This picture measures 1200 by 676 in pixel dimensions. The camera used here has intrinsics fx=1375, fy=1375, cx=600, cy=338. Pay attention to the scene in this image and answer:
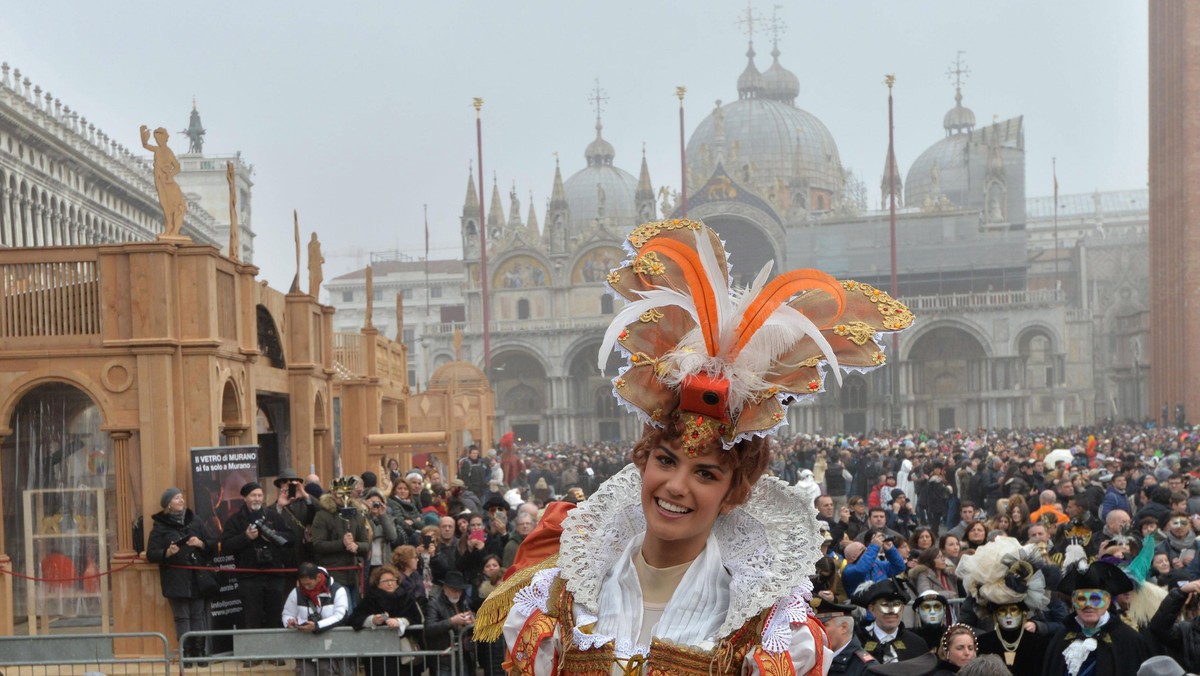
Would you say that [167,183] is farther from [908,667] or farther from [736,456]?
[736,456]

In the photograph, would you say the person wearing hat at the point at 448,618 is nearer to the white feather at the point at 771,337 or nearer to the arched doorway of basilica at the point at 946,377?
the white feather at the point at 771,337

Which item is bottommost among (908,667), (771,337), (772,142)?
(908,667)

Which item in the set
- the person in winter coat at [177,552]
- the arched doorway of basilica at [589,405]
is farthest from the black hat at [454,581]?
the arched doorway of basilica at [589,405]

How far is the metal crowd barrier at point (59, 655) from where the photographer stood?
311 inches

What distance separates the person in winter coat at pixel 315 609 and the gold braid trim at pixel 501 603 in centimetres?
478

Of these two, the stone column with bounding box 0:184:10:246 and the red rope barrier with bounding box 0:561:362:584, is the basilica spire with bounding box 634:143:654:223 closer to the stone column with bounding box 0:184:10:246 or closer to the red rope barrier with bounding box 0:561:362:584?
the stone column with bounding box 0:184:10:246

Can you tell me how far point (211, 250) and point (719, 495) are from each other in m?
8.26

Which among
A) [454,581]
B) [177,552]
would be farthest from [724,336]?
[177,552]

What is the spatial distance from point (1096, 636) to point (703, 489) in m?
3.79

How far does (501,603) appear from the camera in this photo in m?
3.41

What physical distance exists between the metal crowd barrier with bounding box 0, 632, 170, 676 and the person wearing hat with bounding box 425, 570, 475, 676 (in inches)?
58.6

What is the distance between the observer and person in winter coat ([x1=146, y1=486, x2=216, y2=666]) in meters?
9.55

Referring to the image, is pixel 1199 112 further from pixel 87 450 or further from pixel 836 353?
pixel 836 353

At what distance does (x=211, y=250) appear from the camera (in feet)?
34.9
